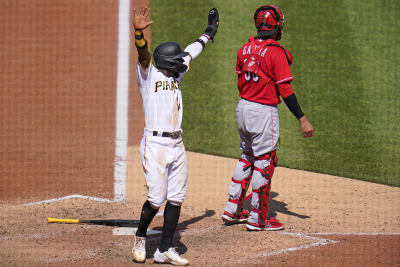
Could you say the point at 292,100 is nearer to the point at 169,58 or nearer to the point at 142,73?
the point at 169,58

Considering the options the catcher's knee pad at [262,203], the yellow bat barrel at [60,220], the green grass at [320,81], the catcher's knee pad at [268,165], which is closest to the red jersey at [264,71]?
the catcher's knee pad at [268,165]

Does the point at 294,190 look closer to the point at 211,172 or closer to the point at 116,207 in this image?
the point at 211,172

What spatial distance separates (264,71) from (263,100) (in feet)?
0.90

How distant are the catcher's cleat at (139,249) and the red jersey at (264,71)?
1.81 m

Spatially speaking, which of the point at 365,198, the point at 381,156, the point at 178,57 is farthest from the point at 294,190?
the point at 178,57

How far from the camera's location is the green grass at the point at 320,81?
9.59 meters

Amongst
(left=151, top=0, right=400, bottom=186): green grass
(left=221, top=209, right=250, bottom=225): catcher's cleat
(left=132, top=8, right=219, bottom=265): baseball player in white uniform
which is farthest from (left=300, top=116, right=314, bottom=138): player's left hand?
(left=151, top=0, right=400, bottom=186): green grass

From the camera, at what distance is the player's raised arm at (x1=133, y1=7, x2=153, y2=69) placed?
5.44 metres

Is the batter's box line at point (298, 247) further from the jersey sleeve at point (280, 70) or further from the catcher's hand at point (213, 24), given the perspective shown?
the catcher's hand at point (213, 24)

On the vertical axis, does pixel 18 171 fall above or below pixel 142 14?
below

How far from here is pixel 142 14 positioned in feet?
18.2

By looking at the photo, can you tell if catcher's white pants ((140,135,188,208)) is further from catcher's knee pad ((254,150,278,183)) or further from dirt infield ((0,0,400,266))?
catcher's knee pad ((254,150,278,183))

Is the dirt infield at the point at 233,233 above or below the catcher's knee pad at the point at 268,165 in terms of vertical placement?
below

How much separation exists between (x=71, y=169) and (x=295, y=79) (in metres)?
4.46
